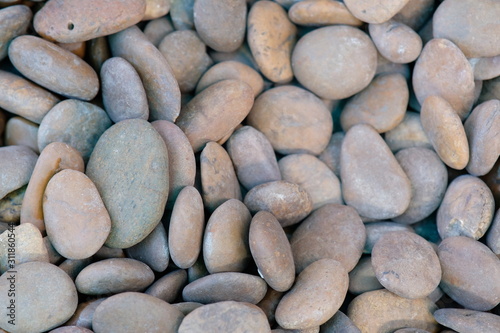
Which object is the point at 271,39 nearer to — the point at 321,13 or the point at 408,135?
the point at 321,13

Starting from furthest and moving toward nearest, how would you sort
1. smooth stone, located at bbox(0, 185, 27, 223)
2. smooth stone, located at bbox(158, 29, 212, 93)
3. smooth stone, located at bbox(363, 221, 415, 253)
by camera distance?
1. smooth stone, located at bbox(158, 29, 212, 93)
2. smooth stone, located at bbox(363, 221, 415, 253)
3. smooth stone, located at bbox(0, 185, 27, 223)

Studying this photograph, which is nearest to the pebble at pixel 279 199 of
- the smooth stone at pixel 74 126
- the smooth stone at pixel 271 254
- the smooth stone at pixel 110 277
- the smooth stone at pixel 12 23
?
the smooth stone at pixel 271 254

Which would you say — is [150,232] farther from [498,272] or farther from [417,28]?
[417,28]

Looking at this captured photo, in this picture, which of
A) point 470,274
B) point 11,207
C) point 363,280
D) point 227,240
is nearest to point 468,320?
point 470,274

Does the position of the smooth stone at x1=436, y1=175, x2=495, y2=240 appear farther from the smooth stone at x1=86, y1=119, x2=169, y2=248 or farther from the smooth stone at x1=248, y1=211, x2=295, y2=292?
the smooth stone at x1=86, y1=119, x2=169, y2=248

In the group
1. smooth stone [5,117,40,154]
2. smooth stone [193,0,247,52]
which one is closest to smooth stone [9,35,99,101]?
smooth stone [5,117,40,154]

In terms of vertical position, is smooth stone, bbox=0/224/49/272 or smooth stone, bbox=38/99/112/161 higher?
smooth stone, bbox=38/99/112/161

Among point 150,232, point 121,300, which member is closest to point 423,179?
point 150,232

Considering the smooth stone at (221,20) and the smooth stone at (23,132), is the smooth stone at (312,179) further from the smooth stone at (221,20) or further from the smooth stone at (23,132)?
the smooth stone at (23,132)
